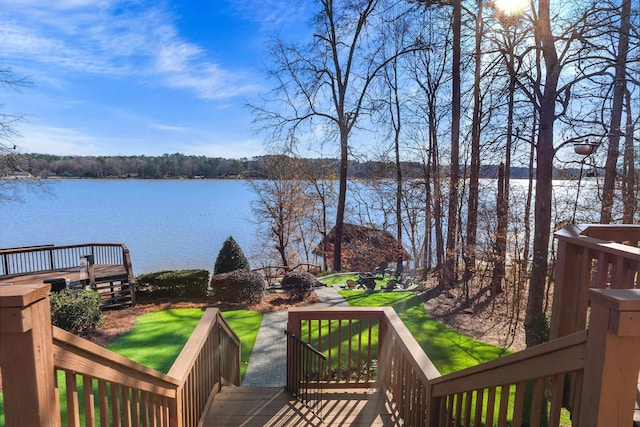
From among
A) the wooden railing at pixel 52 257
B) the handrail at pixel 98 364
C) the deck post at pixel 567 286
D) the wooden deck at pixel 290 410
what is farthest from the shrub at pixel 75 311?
the deck post at pixel 567 286

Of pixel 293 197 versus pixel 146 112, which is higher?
pixel 146 112

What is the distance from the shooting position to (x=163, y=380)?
2.07 meters

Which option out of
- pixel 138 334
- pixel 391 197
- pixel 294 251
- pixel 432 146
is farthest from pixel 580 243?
pixel 294 251

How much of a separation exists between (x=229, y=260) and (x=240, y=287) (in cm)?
225

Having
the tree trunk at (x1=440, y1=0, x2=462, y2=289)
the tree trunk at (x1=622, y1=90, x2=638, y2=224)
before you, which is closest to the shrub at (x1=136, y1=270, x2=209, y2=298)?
the tree trunk at (x1=440, y1=0, x2=462, y2=289)

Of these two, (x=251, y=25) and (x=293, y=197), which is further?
(x=293, y=197)

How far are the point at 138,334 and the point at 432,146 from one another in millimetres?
13993

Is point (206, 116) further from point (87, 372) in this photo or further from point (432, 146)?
point (87, 372)

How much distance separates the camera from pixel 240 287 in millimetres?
9008

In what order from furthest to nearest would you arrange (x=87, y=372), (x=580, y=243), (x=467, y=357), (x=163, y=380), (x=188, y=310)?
(x=188, y=310)
(x=467, y=357)
(x=580, y=243)
(x=163, y=380)
(x=87, y=372)

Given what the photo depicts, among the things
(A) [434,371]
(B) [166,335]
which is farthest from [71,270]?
(A) [434,371]

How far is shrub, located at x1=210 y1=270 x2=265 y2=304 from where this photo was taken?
29.6 feet

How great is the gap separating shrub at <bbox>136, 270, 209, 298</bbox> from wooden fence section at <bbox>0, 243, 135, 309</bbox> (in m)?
0.35

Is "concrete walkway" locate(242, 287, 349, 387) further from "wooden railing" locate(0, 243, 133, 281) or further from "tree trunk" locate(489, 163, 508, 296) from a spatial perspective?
"tree trunk" locate(489, 163, 508, 296)
